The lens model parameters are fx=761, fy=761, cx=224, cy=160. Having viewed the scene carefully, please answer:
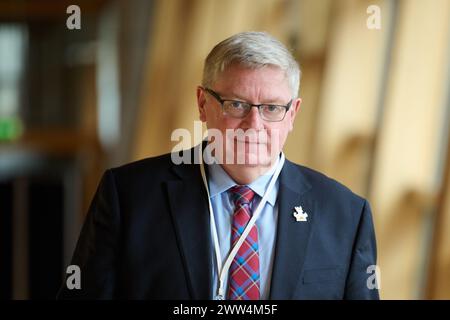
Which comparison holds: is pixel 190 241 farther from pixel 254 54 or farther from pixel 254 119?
pixel 254 54

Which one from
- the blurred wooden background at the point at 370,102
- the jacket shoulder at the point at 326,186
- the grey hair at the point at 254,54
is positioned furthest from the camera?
the blurred wooden background at the point at 370,102

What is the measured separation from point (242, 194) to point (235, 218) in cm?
7

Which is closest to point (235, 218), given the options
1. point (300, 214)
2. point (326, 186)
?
point (300, 214)

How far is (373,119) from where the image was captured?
13.9ft

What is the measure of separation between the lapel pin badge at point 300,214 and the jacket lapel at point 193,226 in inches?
9.5

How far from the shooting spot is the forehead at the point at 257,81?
1.90m

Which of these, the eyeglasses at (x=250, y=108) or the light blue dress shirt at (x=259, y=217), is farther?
the light blue dress shirt at (x=259, y=217)

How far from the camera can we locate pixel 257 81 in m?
1.91

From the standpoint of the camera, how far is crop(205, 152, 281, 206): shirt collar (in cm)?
206

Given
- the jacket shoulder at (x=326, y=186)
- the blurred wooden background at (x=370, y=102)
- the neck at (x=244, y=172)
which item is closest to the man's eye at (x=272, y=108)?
the neck at (x=244, y=172)

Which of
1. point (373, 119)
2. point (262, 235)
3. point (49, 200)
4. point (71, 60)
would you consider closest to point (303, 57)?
point (373, 119)

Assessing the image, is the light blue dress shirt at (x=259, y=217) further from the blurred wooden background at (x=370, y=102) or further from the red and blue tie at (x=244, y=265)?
the blurred wooden background at (x=370, y=102)

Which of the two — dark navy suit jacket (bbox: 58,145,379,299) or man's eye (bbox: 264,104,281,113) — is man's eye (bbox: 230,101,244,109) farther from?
dark navy suit jacket (bbox: 58,145,379,299)

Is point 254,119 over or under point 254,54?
under
